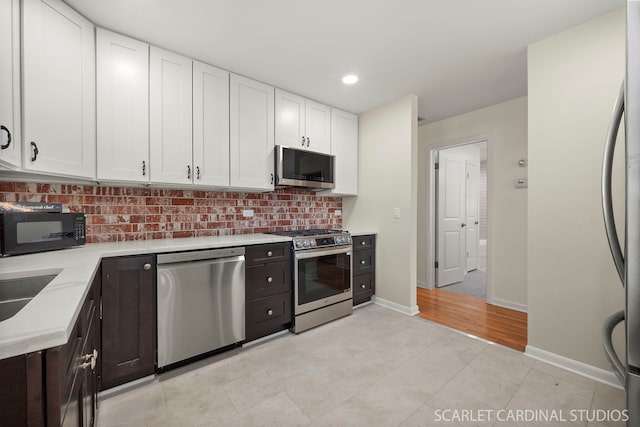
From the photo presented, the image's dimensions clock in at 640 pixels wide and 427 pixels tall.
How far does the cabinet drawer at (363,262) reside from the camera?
320 cm

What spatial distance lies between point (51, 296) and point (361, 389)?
1.69m

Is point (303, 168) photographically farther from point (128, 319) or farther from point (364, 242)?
point (128, 319)

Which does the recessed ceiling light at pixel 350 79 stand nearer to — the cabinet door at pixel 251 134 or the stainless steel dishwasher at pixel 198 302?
the cabinet door at pixel 251 134

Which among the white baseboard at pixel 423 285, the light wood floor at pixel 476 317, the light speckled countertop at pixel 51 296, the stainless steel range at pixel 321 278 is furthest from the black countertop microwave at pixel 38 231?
the white baseboard at pixel 423 285

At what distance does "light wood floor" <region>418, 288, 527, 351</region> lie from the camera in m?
2.52

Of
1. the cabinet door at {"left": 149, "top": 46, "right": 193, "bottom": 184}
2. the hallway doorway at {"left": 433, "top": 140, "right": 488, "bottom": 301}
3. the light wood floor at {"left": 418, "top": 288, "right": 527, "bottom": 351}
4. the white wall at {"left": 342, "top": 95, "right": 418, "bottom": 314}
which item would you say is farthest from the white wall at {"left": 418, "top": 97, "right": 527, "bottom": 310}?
the cabinet door at {"left": 149, "top": 46, "right": 193, "bottom": 184}

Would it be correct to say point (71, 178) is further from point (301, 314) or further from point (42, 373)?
point (301, 314)

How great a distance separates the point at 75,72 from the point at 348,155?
8.60 feet

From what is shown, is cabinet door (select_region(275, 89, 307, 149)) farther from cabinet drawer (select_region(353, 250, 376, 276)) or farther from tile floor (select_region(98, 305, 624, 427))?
tile floor (select_region(98, 305, 624, 427))

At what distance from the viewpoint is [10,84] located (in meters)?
1.42

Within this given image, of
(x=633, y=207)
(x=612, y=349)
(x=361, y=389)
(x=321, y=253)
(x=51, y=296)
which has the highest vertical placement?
(x=633, y=207)

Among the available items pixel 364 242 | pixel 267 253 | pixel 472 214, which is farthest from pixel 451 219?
pixel 267 253

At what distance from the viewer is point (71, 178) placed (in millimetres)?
1803

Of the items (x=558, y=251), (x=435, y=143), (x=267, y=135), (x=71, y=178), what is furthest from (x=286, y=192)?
(x=558, y=251)
